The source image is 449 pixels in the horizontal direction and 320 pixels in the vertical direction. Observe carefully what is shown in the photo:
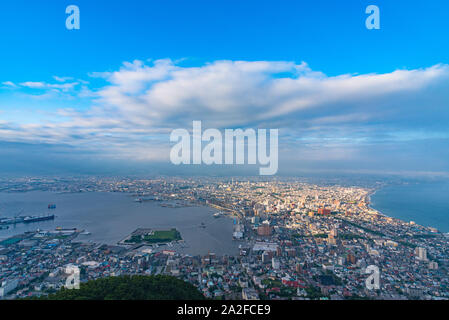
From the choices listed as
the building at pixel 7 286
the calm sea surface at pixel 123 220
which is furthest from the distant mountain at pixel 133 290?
the calm sea surface at pixel 123 220

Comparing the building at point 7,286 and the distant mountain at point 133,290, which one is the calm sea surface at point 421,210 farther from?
the building at point 7,286

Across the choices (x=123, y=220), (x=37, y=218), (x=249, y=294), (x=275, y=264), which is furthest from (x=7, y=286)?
(x=37, y=218)

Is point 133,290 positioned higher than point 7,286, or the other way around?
point 133,290

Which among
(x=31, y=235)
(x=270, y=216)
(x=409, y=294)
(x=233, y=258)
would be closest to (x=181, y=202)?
(x=270, y=216)

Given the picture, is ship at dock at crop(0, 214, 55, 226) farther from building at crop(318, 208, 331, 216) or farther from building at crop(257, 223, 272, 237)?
building at crop(318, 208, 331, 216)

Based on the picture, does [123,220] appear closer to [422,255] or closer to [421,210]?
[422,255]

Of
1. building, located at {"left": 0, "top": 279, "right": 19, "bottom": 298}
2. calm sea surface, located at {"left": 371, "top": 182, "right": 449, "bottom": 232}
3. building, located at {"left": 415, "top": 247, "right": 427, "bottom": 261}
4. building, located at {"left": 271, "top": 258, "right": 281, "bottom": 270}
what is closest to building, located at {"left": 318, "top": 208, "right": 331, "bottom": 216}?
calm sea surface, located at {"left": 371, "top": 182, "right": 449, "bottom": 232}
